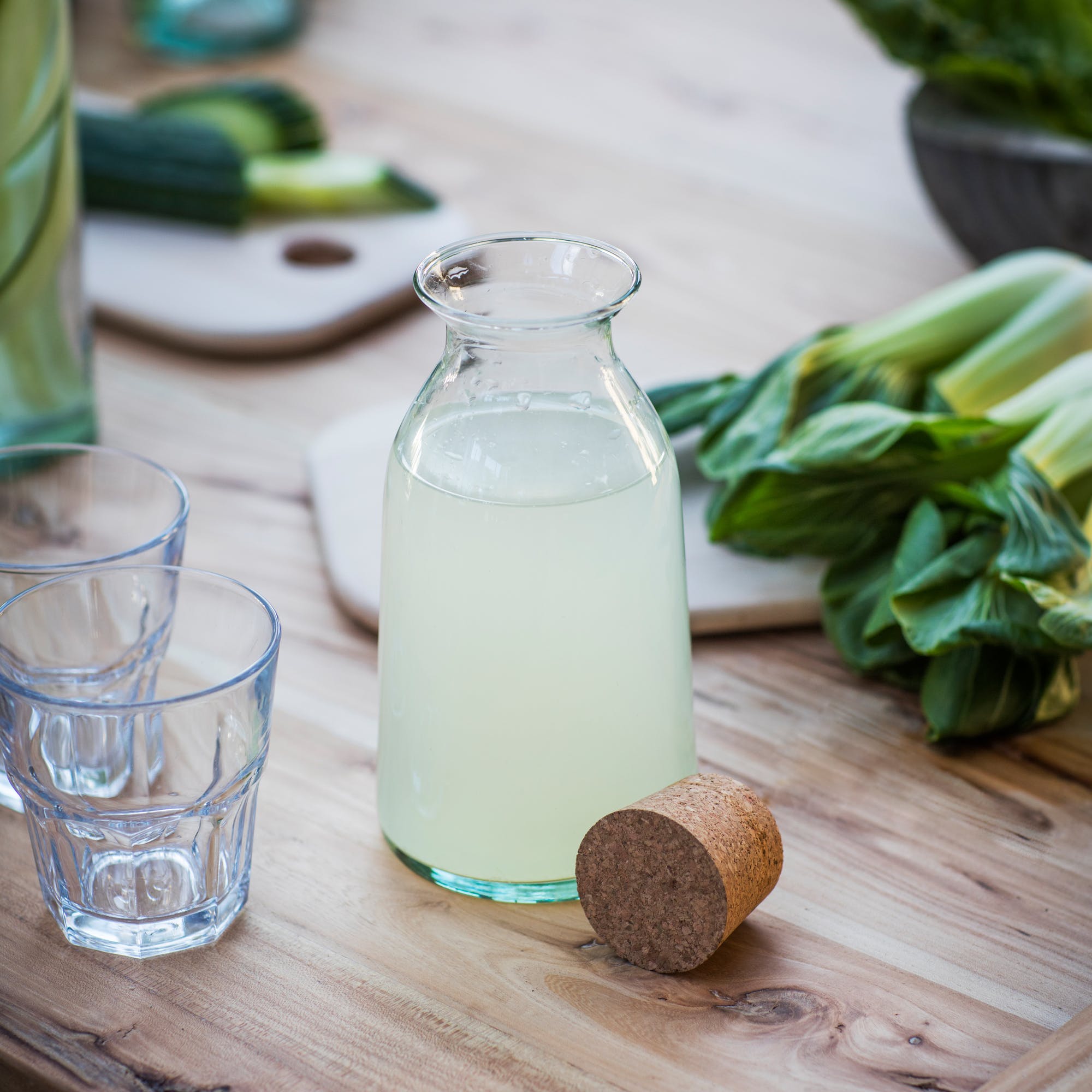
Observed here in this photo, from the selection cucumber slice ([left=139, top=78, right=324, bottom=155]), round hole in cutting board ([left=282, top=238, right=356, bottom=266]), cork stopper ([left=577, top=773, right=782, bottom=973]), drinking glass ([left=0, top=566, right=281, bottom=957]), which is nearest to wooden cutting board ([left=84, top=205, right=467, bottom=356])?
round hole in cutting board ([left=282, top=238, right=356, bottom=266])

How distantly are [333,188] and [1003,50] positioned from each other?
632 millimetres

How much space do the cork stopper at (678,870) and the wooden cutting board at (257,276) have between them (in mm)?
665

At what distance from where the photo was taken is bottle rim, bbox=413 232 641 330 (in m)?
0.58

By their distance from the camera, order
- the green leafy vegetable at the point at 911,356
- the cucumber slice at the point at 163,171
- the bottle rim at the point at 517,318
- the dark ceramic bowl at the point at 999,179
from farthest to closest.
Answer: the cucumber slice at the point at 163,171
the dark ceramic bowl at the point at 999,179
the green leafy vegetable at the point at 911,356
the bottle rim at the point at 517,318

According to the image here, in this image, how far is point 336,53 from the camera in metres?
1.76

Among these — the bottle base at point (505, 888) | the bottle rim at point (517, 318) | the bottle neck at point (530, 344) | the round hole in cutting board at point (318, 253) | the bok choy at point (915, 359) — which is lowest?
the round hole in cutting board at point (318, 253)

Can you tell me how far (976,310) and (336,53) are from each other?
3.41ft

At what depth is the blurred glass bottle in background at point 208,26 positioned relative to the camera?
173 centimetres

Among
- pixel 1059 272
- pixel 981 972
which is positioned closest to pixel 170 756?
pixel 981 972

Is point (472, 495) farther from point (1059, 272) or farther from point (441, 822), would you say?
point (1059, 272)

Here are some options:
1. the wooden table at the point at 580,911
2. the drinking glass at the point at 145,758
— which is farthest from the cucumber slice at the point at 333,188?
the drinking glass at the point at 145,758

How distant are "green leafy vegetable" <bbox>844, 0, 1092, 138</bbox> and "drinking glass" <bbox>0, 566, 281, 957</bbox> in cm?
86

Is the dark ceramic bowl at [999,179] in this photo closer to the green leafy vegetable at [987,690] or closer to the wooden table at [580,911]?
the wooden table at [580,911]

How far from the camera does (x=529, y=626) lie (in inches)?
23.8
